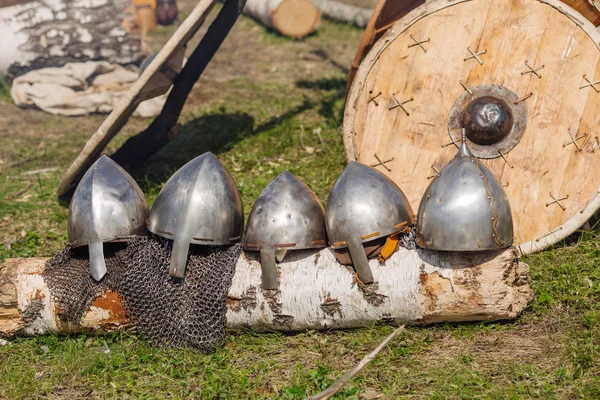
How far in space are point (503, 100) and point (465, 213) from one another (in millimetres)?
1096

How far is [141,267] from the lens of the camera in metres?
4.02

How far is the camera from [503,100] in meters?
4.40

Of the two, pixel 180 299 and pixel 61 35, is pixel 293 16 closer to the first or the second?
pixel 61 35

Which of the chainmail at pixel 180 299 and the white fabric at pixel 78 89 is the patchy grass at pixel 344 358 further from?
the white fabric at pixel 78 89

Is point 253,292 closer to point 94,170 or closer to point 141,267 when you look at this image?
point 141,267

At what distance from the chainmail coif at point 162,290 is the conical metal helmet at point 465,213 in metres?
1.19

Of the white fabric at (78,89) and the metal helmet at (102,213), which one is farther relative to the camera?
the white fabric at (78,89)

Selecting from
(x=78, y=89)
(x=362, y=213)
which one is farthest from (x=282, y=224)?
(x=78, y=89)

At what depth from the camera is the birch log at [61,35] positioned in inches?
341

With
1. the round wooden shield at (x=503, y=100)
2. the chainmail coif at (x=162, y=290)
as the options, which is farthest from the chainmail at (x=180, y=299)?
the round wooden shield at (x=503, y=100)

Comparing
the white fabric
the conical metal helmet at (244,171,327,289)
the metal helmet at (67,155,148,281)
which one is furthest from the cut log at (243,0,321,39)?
the conical metal helmet at (244,171,327,289)

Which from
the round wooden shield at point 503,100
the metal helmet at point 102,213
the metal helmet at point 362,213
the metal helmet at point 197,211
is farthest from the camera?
the round wooden shield at point 503,100

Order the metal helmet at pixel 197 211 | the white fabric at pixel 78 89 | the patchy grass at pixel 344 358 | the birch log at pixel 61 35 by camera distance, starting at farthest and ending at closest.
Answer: the birch log at pixel 61 35
the white fabric at pixel 78 89
the metal helmet at pixel 197 211
the patchy grass at pixel 344 358

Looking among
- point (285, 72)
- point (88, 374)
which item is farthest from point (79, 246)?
point (285, 72)
